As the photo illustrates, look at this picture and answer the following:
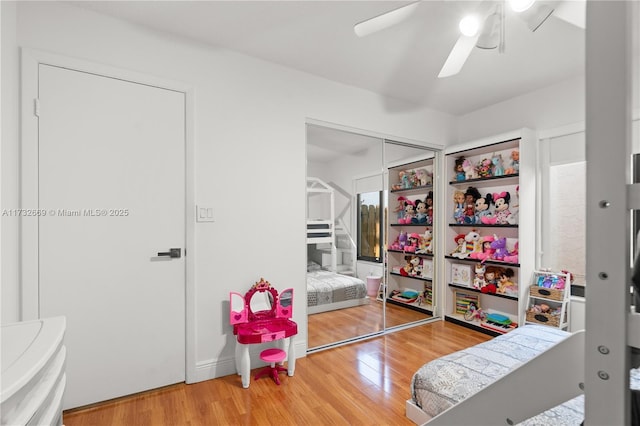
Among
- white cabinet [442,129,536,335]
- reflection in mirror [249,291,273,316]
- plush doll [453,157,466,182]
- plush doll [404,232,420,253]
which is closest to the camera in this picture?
reflection in mirror [249,291,273,316]

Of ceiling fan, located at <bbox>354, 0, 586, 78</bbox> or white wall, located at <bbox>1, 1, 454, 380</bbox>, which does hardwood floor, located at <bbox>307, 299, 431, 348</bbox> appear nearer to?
white wall, located at <bbox>1, 1, 454, 380</bbox>

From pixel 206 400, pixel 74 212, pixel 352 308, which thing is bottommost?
pixel 206 400

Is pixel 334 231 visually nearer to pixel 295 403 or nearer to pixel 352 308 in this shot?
pixel 352 308

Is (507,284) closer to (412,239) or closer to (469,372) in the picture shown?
(412,239)

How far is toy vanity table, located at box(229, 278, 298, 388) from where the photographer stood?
7.18 feet

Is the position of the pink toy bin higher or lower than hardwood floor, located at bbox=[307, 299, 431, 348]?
higher

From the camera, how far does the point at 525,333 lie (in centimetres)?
214

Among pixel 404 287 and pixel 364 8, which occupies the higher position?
pixel 364 8

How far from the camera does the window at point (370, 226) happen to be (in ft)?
10.5

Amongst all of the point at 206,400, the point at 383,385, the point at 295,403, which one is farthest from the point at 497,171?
the point at 206,400

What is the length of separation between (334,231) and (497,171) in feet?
6.24

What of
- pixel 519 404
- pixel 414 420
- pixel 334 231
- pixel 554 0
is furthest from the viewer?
pixel 334 231

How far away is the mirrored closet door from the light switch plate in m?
0.89

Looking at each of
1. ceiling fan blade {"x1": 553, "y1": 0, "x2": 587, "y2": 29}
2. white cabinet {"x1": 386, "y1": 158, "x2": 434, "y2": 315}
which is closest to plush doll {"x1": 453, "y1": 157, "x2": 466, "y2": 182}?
white cabinet {"x1": 386, "y1": 158, "x2": 434, "y2": 315}
